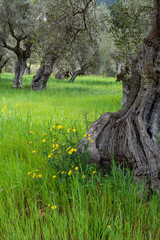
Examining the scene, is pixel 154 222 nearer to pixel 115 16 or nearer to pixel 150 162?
pixel 150 162

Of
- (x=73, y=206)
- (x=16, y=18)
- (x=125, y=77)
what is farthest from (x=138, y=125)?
(x=16, y=18)

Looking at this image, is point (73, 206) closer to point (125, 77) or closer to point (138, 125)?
point (138, 125)

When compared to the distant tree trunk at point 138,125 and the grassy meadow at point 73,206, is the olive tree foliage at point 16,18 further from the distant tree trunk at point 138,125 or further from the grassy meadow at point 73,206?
the grassy meadow at point 73,206

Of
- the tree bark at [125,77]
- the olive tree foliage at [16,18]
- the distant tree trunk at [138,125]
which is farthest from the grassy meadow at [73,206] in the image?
the olive tree foliage at [16,18]

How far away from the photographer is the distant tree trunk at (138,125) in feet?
10.7

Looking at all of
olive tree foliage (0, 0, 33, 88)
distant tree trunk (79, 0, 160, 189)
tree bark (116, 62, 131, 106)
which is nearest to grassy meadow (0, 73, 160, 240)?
distant tree trunk (79, 0, 160, 189)

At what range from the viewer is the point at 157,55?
359 centimetres

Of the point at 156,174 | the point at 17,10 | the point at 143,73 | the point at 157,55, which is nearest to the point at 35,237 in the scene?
the point at 156,174

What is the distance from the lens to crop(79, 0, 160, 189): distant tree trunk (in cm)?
326

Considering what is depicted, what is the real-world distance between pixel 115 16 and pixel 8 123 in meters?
4.34

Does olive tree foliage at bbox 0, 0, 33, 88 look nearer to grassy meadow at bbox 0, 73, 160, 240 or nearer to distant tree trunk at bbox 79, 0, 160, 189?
distant tree trunk at bbox 79, 0, 160, 189

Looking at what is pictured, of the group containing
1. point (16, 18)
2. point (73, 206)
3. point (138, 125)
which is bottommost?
point (73, 206)

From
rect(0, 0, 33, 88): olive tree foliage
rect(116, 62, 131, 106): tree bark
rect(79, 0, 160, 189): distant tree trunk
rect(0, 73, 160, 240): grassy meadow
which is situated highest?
rect(0, 0, 33, 88): olive tree foliage

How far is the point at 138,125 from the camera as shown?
11.4ft
